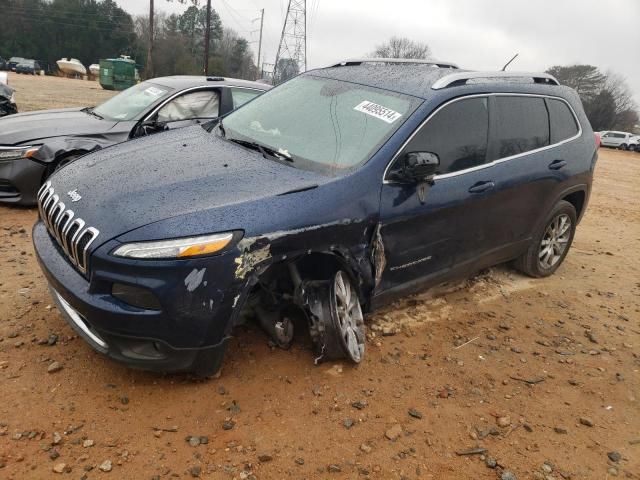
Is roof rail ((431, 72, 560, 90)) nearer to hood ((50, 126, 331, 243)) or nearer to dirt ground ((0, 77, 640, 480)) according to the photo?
hood ((50, 126, 331, 243))

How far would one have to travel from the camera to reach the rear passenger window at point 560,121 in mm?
4371

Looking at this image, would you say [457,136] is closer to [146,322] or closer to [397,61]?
[397,61]

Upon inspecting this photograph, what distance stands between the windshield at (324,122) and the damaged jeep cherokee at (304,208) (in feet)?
0.05

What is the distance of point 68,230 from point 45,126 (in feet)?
12.3

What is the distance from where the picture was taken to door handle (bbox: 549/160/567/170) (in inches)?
168

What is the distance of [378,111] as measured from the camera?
3.32 m

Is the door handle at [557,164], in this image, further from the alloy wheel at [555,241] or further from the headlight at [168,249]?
the headlight at [168,249]

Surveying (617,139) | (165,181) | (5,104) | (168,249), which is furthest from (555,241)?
(617,139)

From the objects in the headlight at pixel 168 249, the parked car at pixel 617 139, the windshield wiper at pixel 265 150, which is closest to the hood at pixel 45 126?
the windshield wiper at pixel 265 150

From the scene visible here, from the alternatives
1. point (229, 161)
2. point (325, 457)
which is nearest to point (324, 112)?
point (229, 161)

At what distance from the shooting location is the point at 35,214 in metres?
5.28

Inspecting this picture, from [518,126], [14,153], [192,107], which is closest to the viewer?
[518,126]

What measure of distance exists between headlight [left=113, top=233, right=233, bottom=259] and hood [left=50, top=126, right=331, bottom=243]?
107 millimetres

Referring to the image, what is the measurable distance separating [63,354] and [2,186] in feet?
10.7
